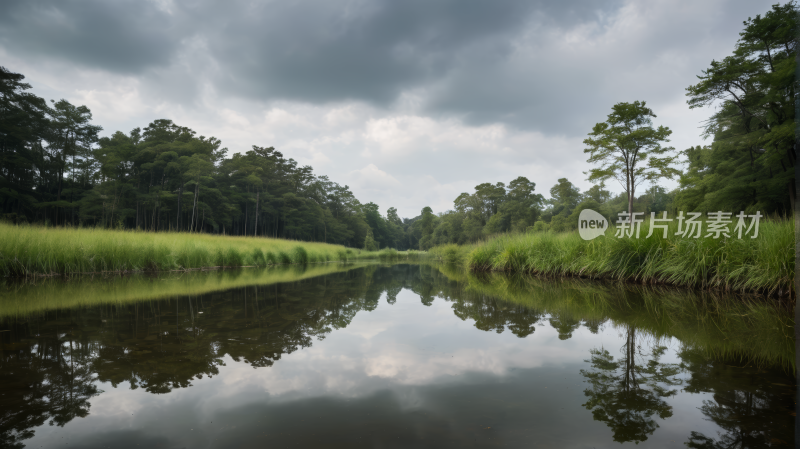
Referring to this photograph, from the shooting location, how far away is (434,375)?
2018 mm

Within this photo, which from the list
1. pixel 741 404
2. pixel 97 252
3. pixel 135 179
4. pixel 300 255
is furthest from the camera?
pixel 135 179

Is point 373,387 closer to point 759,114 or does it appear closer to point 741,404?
point 741,404

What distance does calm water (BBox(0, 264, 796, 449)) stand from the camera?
52.3 inches

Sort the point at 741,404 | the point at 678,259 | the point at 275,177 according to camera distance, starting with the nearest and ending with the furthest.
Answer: the point at 741,404
the point at 678,259
the point at 275,177

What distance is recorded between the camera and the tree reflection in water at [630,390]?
141 centimetres

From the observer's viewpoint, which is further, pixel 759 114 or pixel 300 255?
pixel 300 255

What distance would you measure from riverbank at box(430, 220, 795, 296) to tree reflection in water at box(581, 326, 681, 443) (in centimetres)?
405

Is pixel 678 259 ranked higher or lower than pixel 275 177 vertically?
lower

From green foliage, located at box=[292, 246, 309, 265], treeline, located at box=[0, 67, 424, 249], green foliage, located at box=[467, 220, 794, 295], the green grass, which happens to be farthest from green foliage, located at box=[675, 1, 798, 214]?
treeline, located at box=[0, 67, 424, 249]

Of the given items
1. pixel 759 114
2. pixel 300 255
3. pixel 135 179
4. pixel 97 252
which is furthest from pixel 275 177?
pixel 759 114

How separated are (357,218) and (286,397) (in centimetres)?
6050

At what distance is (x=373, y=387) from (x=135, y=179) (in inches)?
1686

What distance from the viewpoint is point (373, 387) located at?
1.83m

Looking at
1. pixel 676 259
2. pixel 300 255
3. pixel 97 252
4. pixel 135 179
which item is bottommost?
pixel 300 255
